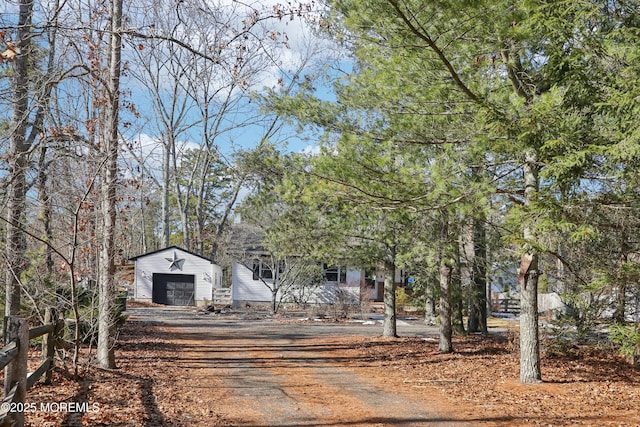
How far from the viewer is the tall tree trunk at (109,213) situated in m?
10.2

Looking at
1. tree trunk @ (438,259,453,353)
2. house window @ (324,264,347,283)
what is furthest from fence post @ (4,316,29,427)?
house window @ (324,264,347,283)

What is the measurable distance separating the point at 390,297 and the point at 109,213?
10.4 meters

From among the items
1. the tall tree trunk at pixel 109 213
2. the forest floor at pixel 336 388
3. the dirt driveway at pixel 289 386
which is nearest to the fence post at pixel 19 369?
the forest floor at pixel 336 388

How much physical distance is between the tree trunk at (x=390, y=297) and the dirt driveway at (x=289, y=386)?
1.59m

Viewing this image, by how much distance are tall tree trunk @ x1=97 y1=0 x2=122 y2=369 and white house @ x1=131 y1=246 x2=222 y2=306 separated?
91.8 feet

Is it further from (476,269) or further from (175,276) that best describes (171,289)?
(476,269)

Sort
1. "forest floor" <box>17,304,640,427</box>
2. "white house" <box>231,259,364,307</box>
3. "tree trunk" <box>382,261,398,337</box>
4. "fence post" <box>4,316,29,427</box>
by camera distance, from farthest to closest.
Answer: "white house" <box>231,259,364,307</box> → "tree trunk" <box>382,261,398,337</box> → "forest floor" <box>17,304,640,427</box> → "fence post" <box>4,316,29,427</box>

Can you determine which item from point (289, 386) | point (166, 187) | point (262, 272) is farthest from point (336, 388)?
point (166, 187)

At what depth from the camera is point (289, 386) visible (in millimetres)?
10031

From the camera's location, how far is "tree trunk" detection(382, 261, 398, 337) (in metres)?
18.2

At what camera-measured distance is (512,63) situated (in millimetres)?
9227

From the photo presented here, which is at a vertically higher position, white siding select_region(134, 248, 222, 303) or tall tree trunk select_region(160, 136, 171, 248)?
tall tree trunk select_region(160, 136, 171, 248)

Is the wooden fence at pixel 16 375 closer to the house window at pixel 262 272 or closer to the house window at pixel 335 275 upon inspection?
the house window at pixel 262 272

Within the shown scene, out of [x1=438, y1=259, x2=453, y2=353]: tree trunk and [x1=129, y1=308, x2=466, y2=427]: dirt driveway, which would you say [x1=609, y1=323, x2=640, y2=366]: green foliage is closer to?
[x1=129, y1=308, x2=466, y2=427]: dirt driveway
